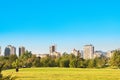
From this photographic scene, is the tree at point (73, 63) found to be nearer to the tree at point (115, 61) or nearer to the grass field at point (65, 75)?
the tree at point (115, 61)

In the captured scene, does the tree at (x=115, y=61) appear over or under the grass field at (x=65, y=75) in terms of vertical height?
over

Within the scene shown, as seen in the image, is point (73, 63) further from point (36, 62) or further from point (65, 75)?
point (65, 75)

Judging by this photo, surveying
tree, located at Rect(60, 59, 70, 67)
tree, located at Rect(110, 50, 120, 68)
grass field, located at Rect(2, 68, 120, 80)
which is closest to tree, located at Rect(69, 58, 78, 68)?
tree, located at Rect(60, 59, 70, 67)

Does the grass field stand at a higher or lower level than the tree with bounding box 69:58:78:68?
lower

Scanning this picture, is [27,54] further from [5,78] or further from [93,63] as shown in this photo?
[5,78]

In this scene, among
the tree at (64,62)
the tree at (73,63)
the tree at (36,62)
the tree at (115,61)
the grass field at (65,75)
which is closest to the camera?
the grass field at (65,75)

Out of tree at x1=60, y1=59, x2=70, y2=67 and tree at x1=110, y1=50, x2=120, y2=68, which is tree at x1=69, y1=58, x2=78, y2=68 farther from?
tree at x1=110, y1=50, x2=120, y2=68

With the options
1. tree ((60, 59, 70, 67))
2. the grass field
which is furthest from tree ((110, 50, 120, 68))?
the grass field

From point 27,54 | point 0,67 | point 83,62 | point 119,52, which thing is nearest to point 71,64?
point 83,62

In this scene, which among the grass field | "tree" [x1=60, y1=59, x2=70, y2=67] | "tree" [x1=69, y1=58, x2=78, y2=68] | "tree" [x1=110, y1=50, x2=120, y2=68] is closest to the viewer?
the grass field

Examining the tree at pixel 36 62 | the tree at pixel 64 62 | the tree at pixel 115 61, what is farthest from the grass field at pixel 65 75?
the tree at pixel 36 62

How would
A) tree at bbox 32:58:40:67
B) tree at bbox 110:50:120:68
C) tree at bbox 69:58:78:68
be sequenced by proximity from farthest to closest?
tree at bbox 32:58:40:67 → tree at bbox 69:58:78:68 → tree at bbox 110:50:120:68

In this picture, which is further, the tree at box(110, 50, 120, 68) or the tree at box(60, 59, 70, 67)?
the tree at box(60, 59, 70, 67)

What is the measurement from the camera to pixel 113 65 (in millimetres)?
148750
